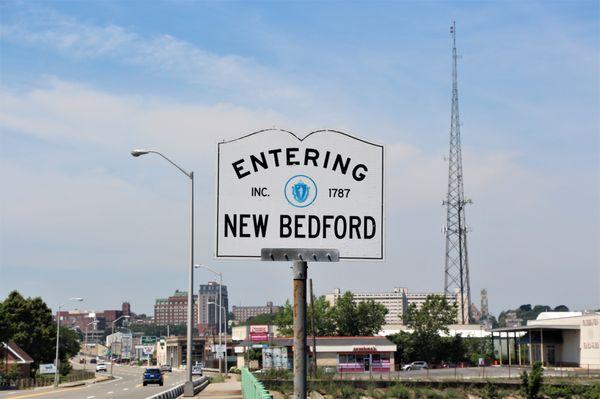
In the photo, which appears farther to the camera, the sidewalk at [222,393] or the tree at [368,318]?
the tree at [368,318]

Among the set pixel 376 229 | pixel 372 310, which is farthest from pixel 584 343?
pixel 376 229

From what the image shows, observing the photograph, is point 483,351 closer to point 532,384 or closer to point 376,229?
point 532,384

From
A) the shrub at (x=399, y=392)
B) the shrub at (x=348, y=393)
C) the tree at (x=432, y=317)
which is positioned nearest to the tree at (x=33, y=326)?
the tree at (x=432, y=317)

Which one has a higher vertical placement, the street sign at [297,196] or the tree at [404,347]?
the street sign at [297,196]

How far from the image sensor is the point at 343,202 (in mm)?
9422

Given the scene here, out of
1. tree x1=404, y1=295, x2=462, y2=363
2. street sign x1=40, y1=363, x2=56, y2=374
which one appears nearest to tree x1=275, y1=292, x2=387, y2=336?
tree x1=404, y1=295, x2=462, y2=363

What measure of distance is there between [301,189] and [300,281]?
3.67ft

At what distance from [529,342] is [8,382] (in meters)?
60.8

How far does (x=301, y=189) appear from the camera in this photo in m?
9.38

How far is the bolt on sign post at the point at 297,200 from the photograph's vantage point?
933cm

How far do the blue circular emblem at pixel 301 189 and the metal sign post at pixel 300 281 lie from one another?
0.61 metres

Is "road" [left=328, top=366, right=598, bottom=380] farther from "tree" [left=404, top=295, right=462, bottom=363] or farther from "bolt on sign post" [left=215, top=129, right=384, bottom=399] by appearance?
"bolt on sign post" [left=215, top=129, right=384, bottom=399]

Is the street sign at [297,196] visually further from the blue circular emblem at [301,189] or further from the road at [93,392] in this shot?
the road at [93,392]

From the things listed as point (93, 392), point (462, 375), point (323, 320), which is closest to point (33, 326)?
point (323, 320)
